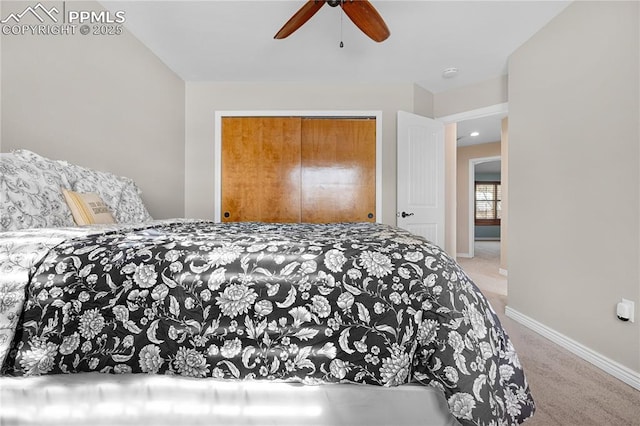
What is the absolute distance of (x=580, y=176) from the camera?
1.95m

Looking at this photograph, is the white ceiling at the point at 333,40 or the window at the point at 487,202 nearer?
the white ceiling at the point at 333,40

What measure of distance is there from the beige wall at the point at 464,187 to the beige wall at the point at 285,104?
10.4 feet

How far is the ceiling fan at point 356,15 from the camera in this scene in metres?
1.72

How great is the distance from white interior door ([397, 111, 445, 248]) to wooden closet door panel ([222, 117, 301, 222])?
123 cm

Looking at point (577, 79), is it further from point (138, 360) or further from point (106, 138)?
point (106, 138)

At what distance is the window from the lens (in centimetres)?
920

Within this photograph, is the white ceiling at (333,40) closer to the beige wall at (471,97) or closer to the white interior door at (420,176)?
the beige wall at (471,97)

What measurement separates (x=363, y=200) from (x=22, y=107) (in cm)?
292

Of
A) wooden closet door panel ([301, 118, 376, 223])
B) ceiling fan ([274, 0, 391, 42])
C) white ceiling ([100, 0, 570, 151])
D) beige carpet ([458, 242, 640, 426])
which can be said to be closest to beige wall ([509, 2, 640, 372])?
beige carpet ([458, 242, 640, 426])

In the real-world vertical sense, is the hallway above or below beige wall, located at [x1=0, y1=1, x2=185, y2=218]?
below

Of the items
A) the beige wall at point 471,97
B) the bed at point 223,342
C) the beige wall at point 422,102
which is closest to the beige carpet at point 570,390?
the bed at point 223,342

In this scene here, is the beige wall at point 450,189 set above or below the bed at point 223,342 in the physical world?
above

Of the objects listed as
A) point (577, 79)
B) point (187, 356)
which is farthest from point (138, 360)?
point (577, 79)

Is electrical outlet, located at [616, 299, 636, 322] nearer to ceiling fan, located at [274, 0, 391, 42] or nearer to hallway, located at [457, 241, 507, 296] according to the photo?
hallway, located at [457, 241, 507, 296]
